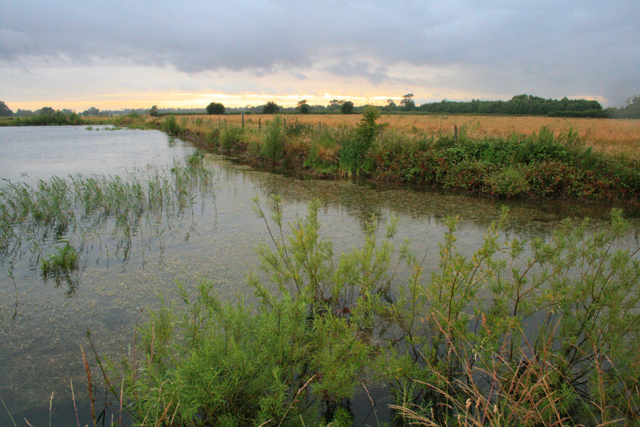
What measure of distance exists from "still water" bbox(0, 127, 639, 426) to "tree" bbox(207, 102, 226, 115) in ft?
173

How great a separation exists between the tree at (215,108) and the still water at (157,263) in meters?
52.8

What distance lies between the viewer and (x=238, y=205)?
816 cm

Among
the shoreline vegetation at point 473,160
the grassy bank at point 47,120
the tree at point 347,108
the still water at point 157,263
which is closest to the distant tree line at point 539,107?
the tree at point 347,108

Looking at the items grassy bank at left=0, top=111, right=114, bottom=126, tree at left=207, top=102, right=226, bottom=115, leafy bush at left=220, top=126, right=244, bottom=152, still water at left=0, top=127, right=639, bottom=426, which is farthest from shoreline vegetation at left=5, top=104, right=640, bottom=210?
grassy bank at left=0, top=111, right=114, bottom=126

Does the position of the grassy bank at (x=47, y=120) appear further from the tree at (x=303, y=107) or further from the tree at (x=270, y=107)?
the tree at (x=303, y=107)

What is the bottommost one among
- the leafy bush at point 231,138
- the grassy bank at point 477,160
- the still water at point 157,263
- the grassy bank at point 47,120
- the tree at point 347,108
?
the still water at point 157,263

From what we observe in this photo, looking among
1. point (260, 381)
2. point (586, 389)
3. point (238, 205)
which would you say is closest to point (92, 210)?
point (238, 205)

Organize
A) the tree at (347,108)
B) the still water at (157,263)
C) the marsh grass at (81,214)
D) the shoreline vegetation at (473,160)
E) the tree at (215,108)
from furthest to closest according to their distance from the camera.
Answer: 1. the tree at (215,108)
2. the tree at (347,108)
3. the shoreline vegetation at (473,160)
4. the marsh grass at (81,214)
5. the still water at (157,263)

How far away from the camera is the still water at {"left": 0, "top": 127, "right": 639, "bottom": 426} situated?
9.80ft

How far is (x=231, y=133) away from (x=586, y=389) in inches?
714

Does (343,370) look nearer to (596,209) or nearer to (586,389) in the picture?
(586,389)

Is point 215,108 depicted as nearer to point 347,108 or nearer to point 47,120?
point 347,108

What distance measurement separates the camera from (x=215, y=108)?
6075 centimetres

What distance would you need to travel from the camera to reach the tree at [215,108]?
6075 cm
